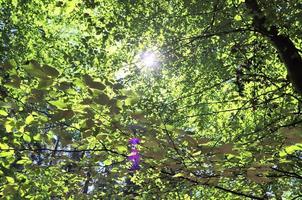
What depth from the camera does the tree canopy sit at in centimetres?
217

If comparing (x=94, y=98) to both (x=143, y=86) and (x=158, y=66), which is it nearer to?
(x=158, y=66)

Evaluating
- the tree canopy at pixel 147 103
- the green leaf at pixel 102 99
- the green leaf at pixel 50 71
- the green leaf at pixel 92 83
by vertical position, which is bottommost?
the green leaf at pixel 102 99

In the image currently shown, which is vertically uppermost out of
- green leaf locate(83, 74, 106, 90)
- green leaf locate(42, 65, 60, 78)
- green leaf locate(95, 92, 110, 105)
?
green leaf locate(42, 65, 60, 78)

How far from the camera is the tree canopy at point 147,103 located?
85.4 inches

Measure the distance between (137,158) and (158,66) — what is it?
14.2ft

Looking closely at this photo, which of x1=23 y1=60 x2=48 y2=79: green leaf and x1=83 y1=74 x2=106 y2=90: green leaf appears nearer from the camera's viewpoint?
x1=23 y1=60 x2=48 y2=79: green leaf

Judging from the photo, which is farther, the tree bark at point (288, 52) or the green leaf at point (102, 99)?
the tree bark at point (288, 52)

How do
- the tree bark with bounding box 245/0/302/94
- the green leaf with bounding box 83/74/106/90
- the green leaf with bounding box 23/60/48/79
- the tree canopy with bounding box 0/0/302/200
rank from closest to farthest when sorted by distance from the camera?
the green leaf with bounding box 23/60/48/79 → the green leaf with bounding box 83/74/106/90 → the tree canopy with bounding box 0/0/302/200 → the tree bark with bounding box 245/0/302/94

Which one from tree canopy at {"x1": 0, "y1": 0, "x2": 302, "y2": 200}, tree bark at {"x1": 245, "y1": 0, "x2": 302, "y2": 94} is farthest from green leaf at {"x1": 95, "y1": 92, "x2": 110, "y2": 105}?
tree bark at {"x1": 245, "y1": 0, "x2": 302, "y2": 94}

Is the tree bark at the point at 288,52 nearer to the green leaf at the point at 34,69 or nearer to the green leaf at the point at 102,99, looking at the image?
the green leaf at the point at 102,99

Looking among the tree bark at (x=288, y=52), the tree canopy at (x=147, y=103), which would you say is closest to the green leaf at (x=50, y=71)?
the tree canopy at (x=147, y=103)

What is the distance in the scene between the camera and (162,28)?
699cm

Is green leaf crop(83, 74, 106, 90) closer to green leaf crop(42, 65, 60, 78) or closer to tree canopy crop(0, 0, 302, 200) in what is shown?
tree canopy crop(0, 0, 302, 200)

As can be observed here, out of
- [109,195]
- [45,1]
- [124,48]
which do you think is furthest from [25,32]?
[109,195]
